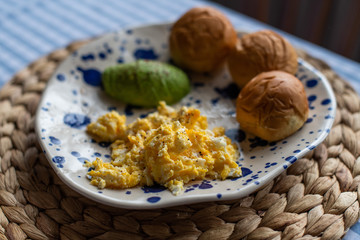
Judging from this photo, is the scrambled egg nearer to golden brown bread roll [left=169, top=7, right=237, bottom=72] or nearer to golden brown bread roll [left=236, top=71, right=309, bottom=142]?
golden brown bread roll [left=236, top=71, right=309, bottom=142]

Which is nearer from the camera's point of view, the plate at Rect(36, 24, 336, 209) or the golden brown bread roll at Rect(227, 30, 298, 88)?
the plate at Rect(36, 24, 336, 209)

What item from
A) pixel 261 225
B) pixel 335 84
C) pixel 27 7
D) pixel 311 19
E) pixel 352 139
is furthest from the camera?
pixel 311 19

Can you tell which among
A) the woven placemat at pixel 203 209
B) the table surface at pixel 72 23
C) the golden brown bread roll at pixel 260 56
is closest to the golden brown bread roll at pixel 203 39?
the golden brown bread roll at pixel 260 56

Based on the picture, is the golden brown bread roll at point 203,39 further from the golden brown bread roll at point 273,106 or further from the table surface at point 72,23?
the table surface at point 72,23

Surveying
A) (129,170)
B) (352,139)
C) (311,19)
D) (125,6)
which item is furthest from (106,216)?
(311,19)

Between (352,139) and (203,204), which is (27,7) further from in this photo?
(352,139)

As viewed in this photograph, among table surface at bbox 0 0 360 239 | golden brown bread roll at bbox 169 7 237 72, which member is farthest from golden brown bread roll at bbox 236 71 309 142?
table surface at bbox 0 0 360 239

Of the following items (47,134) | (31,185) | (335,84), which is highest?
(335,84)
